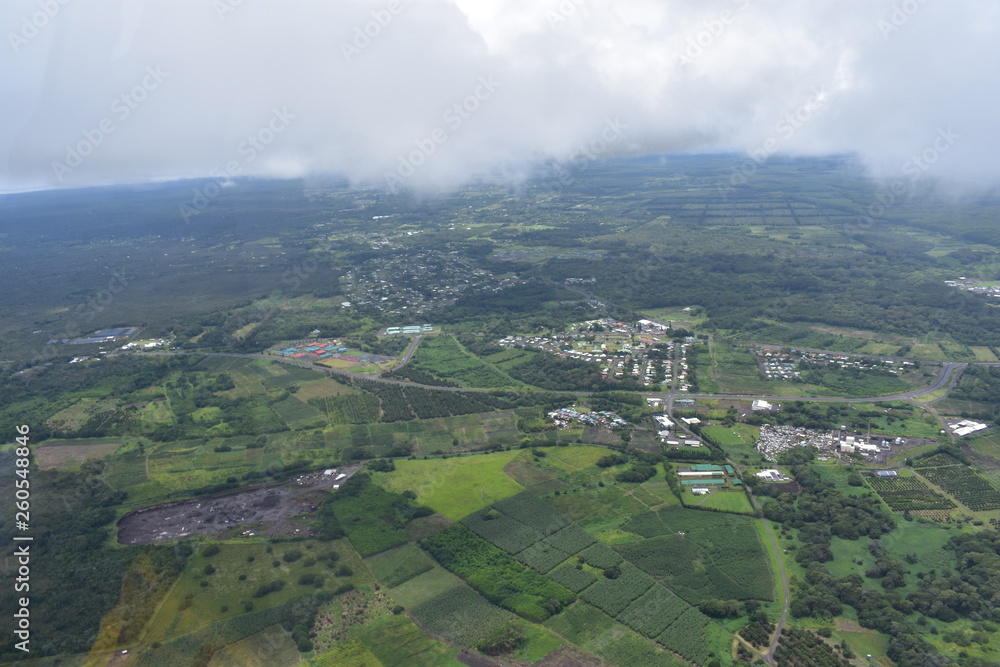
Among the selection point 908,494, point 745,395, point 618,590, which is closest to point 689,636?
point 618,590

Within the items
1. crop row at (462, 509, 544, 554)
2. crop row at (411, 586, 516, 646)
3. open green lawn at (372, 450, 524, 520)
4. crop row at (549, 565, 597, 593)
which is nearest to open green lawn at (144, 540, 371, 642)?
crop row at (411, 586, 516, 646)

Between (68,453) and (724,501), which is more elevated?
(68,453)

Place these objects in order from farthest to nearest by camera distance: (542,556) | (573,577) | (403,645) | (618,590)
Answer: (542,556) → (573,577) → (618,590) → (403,645)

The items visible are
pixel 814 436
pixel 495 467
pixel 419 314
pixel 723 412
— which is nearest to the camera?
pixel 495 467

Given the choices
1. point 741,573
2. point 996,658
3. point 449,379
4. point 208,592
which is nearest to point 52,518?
point 208,592

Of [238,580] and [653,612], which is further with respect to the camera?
[238,580]

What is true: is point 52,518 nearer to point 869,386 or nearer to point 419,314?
point 419,314

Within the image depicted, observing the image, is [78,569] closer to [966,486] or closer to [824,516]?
[824,516]

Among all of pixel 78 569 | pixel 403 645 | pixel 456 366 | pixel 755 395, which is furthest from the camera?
pixel 456 366
